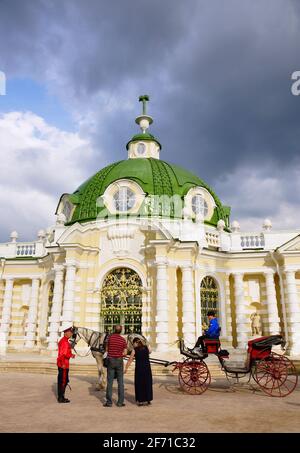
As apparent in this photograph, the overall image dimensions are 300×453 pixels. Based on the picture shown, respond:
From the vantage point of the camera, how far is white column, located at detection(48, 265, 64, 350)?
20.0 m

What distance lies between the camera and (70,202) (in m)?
24.9

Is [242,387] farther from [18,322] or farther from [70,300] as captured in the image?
[18,322]

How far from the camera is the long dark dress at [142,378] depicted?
25.6ft

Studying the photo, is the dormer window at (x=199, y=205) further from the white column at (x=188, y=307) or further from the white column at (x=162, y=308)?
the white column at (x=162, y=308)

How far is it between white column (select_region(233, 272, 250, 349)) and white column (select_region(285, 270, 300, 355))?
8.06 feet

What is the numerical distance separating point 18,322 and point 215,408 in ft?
64.5

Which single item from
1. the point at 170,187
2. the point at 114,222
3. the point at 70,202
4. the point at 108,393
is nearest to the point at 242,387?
the point at 108,393

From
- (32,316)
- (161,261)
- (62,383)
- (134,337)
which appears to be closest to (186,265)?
(161,261)

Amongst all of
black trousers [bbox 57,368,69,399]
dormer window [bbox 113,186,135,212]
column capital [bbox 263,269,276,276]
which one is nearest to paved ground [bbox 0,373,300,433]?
black trousers [bbox 57,368,69,399]

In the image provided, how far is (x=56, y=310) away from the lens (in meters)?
20.5

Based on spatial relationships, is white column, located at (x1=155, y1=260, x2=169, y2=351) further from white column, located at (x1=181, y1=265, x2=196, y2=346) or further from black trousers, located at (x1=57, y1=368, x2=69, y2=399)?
black trousers, located at (x1=57, y1=368, x2=69, y2=399)

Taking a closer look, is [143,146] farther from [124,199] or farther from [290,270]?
[290,270]

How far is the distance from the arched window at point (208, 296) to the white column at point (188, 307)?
5.73 ft

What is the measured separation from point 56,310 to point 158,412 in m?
14.5
